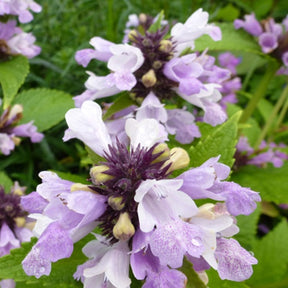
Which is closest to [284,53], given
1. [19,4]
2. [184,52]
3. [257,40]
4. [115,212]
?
[257,40]

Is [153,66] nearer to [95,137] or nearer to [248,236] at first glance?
[95,137]

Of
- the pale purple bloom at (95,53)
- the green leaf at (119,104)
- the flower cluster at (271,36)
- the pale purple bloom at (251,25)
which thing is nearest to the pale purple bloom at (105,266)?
the green leaf at (119,104)

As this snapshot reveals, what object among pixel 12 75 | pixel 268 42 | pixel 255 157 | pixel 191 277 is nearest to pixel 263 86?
pixel 268 42

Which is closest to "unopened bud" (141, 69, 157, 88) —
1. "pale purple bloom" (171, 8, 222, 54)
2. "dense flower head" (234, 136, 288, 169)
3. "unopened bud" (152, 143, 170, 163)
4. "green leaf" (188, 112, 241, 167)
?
"pale purple bloom" (171, 8, 222, 54)

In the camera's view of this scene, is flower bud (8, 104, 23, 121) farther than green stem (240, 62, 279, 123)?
No

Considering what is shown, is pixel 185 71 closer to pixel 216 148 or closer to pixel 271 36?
pixel 216 148

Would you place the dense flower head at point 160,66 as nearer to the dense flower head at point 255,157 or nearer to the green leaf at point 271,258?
the dense flower head at point 255,157

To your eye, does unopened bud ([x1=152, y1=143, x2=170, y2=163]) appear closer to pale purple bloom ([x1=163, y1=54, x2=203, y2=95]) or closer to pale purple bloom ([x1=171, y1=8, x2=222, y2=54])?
pale purple bloom ([x1=163, y1=54, x2=203, y2=95])
